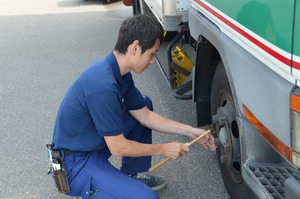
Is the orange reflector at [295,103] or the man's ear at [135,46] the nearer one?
the orange reflector at [295,103]

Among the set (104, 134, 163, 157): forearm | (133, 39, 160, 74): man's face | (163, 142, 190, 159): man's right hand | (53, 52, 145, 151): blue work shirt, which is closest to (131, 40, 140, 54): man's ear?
(133, 39, 160, 74): man's face

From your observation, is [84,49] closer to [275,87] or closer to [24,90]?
[24,90]

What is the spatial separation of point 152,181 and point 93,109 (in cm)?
106

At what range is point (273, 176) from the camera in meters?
2.13

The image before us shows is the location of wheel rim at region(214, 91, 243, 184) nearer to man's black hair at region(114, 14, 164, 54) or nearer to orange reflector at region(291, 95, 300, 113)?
man's black hair at region(114, 14, 164, 54)

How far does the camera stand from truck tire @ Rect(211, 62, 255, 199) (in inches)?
101

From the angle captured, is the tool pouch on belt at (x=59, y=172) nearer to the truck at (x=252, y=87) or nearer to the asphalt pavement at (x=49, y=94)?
the asphalt pavement at (x=49, y=94)

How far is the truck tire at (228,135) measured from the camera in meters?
2.55

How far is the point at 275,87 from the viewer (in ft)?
5.90

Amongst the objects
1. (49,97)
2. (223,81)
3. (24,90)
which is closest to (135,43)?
(223,81)

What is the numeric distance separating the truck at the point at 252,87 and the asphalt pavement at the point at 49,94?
1.28 feet

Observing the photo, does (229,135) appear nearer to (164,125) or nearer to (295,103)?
(164,125)

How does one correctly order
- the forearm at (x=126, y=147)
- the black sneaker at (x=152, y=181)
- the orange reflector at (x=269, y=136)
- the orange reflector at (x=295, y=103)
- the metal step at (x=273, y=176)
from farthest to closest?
the black sneaker at (x=152, y=181), the forearm at (x=126, y=147), the metal step at (x=273, y=176), the orange reflector at (x=269, y=136), the orange reflector at (x=295, y=103)

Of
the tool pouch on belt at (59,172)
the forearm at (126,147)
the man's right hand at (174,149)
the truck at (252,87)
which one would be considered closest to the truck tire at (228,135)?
the truck at (252,87)
